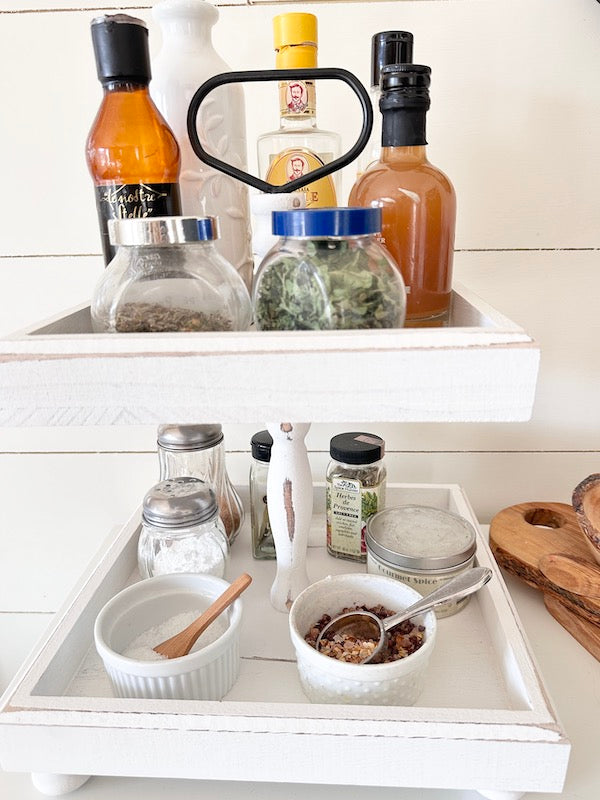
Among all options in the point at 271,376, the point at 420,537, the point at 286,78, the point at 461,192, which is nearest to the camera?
the point at 271,376

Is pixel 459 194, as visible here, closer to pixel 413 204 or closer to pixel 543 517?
pixel 413 204

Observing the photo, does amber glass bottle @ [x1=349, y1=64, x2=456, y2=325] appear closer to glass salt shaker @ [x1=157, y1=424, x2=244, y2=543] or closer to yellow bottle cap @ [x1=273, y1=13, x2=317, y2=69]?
yellow bottle cap @ [x1=273, y1=13, x2=317, y2=69]

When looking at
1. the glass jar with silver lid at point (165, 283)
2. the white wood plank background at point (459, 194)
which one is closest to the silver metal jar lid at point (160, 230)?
the glass jar with silver lid at point (165, 283)

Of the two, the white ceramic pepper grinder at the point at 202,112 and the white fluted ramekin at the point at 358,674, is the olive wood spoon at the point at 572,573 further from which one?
the white ceramic pepper grinder at the point at 202,112

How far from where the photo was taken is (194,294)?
14.8 inches

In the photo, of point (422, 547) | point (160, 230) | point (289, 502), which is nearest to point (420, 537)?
point (422, 547)

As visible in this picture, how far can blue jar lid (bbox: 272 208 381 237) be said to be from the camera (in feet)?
1.12

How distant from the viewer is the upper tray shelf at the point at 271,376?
1.04ft

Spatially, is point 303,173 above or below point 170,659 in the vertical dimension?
above

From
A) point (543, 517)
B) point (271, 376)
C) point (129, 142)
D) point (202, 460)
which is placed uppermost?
point (129, 142)

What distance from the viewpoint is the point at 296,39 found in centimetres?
46

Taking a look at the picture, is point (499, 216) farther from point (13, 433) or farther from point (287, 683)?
point (13, 433)

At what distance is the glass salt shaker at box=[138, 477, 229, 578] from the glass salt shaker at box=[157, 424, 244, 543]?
4 centimetres

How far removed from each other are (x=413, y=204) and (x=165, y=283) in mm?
187
